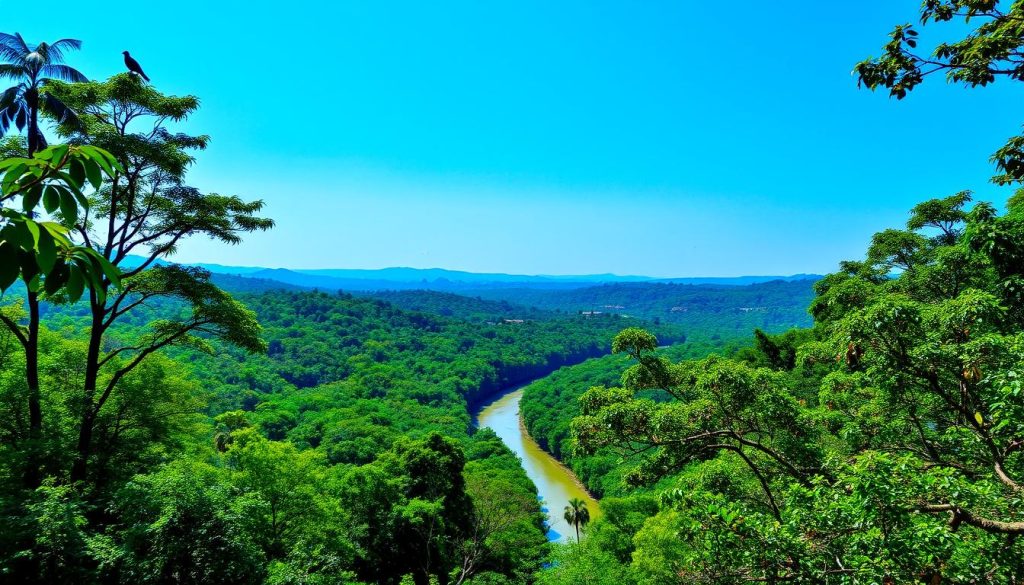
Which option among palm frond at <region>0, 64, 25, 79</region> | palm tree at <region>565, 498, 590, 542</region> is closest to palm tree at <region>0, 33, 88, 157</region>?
palm frond at <region>0, 64, 25, 79</region>

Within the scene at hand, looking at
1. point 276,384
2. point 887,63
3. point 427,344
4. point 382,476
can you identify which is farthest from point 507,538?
point 427,344

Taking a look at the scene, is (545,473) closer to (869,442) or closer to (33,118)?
(869,442)

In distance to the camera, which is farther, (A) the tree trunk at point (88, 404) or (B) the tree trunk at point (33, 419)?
(A) the tree trunk at point (88, 404)

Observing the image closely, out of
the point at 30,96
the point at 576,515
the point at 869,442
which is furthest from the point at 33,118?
the point at 576,515

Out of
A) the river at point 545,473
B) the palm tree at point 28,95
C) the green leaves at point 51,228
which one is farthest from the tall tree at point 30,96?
the river at point 545,473

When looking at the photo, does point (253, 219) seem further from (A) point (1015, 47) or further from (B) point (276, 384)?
(B) point (276, 384)

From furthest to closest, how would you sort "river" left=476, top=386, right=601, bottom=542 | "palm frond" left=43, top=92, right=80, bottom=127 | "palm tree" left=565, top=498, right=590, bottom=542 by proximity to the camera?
"river" left=476, top=386, right=601, bottom=542 < "palm tree" left=565, top=498, right=590, bottom=542 < "palm frond" left=43, top=92, right=80, bottom=127

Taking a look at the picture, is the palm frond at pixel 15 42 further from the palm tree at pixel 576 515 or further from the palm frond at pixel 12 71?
the palm tree at pixel 576 515

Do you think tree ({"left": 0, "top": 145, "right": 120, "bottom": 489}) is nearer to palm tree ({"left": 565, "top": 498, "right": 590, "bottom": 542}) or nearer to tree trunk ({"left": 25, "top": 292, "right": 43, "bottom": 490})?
tree trunk ({"left": 25, "top": 292, "right": 43, "bottom": 490})
